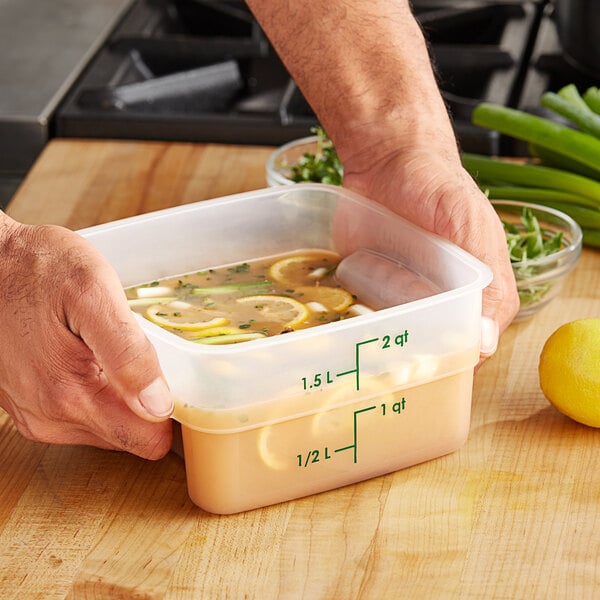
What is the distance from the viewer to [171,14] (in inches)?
113

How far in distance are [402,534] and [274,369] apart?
217 mm

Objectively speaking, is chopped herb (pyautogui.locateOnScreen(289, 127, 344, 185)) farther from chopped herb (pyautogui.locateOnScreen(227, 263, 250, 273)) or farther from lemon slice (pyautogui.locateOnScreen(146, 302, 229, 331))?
lemon slice (pyautogui.locateOnScreen(146, 302, 229, 331))

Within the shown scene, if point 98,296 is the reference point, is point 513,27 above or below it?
below

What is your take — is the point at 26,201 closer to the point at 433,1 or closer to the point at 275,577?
the point at 275,577

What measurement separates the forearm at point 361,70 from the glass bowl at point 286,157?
208 millimetres

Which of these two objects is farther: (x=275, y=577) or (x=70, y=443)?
(x=70, y=443)

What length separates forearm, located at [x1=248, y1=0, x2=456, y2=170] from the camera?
5.05ft

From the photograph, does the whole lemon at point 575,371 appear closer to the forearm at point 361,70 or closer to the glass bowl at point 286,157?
the forearm at point 361,70

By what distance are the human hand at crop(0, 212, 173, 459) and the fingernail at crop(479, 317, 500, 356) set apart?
36 centimetres

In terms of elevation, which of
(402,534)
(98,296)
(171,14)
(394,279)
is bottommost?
(171,14)

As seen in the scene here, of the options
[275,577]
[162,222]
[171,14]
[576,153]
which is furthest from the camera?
[171,14]

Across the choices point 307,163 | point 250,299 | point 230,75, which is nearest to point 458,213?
point 250,299

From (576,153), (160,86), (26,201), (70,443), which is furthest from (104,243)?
(160,86)

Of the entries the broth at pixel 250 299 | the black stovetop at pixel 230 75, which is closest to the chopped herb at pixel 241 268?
the broth at pixel 250 299
